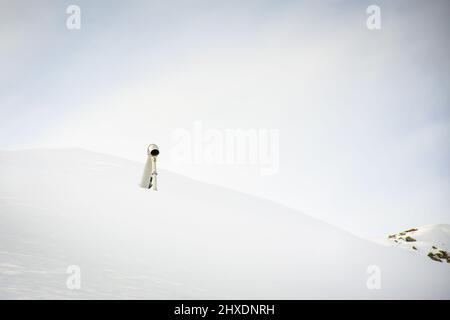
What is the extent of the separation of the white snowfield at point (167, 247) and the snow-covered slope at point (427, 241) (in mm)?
2679

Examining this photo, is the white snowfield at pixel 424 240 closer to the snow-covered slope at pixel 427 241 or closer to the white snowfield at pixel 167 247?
the snow-covered slope at pixel 427 241

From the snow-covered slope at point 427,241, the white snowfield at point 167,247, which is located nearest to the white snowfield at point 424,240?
the snow-covered slope at point 427,241

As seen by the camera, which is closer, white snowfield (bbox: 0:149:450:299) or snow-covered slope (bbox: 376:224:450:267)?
white snowfield (bbox: 0:149:450:299)

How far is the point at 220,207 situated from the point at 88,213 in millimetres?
5048

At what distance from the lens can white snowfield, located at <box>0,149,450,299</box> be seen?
6953 millimetres

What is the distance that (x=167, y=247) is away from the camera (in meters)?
9.18

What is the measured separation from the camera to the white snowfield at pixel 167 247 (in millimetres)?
6953

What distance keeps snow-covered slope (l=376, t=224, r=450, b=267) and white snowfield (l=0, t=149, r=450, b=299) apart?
8.79ft

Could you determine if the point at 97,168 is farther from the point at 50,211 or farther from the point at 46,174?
the point at 50,211

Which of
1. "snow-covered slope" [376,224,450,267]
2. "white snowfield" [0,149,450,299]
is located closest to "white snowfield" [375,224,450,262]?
"snow-covered slope" [376,224,450,267]

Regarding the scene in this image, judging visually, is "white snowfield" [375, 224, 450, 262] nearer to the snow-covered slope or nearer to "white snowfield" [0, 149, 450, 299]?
the snow-covered slope

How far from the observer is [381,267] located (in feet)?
37.6
